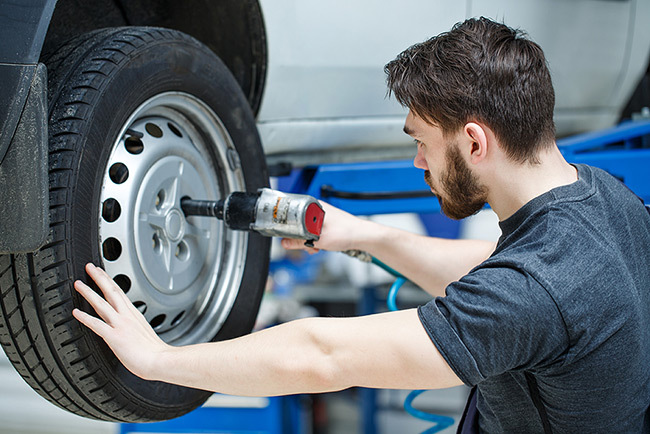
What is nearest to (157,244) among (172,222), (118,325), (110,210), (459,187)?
(172,222)

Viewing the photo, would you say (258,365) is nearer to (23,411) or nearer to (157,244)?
(157,244)

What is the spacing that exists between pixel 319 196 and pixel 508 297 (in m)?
0.96

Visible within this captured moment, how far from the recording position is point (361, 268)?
13.2 feet

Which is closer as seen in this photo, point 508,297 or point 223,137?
point 508,297

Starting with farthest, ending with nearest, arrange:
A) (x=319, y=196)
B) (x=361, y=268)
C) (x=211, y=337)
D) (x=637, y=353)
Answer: (x=361, y=268)
(x=319, y=196)
(x=211, y=337)
(x=637, y=353)

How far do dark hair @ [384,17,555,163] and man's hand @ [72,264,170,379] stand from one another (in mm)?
641

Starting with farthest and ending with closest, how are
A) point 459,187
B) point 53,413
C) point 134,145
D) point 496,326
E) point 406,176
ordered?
point 53,413
point 406,176
point 134,145
point 459,187
point 496,326

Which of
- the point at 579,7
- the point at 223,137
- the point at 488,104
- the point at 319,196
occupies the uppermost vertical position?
the point at 579,7

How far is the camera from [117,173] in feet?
4.25

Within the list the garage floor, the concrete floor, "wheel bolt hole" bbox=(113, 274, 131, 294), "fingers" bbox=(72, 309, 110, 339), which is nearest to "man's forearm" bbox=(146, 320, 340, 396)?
"fingers" bbox=(72, 309, 110, 339)

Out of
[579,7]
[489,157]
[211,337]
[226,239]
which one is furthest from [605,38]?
[211,337]

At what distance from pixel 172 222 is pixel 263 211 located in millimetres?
200

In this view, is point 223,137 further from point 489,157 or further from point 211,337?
point 489,157

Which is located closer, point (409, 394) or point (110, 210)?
point (110, 210)
